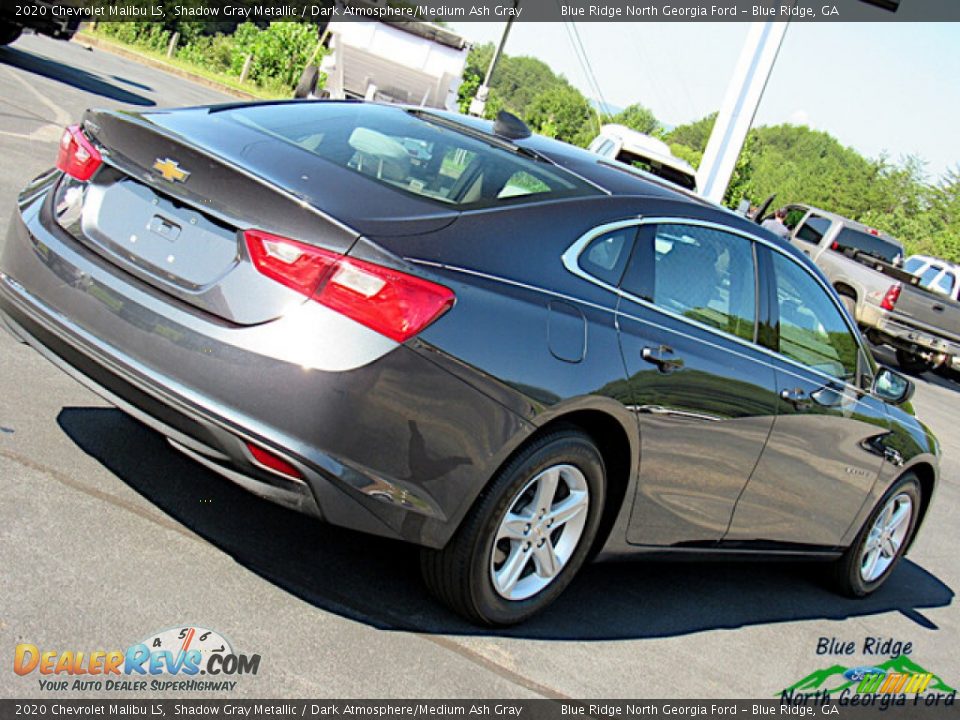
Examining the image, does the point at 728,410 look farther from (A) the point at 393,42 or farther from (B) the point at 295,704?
(A) the point at 393,42

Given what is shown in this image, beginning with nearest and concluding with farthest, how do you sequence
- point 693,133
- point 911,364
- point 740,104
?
point 911,364 < point 740,104 < point 693,133

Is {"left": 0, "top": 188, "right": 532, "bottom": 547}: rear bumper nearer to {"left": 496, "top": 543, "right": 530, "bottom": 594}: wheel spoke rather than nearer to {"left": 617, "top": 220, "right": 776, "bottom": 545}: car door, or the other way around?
{"left": 496, "top": 543, "right": 530, "bottom": 594}: wheel spoke

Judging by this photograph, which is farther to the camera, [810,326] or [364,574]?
[810,326]

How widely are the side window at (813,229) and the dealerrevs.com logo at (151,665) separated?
56.9ft

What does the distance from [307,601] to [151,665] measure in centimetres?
71

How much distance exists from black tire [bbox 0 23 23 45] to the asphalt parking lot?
12.0 m

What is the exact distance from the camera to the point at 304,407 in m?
3.44

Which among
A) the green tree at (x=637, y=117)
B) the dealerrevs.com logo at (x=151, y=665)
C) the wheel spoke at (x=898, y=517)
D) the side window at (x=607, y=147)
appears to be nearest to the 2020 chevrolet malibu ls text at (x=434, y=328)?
the dealerrevs.com logo at (x=151, y=665)

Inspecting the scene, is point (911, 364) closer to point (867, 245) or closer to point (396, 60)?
point (867, 245)

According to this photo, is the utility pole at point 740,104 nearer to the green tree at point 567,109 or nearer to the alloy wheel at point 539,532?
the alloy wheel at point 539,532

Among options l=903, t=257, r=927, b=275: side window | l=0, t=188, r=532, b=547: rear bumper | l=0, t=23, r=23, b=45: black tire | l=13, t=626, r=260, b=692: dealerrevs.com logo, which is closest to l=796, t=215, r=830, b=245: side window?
l=903, t=257, r=927, b=275: side window

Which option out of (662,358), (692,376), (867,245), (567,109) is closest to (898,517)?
(692,376)

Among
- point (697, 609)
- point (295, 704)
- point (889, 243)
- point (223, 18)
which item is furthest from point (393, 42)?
point (223, 18)

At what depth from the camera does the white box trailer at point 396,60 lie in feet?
72.3
